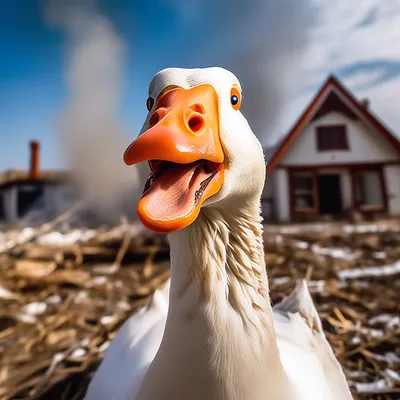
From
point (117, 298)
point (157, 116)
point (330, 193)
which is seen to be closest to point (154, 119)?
point (157, 116)

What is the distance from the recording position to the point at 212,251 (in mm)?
1086

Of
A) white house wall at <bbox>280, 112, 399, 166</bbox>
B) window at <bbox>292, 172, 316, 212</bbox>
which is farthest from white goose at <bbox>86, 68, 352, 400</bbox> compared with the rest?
white house wall at <bbox>280, 112, 399, 166</bbox>

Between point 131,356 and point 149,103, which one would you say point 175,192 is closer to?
point 149,103

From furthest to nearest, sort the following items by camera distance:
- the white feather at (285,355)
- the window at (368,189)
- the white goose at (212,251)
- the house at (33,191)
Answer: the house at (33,191), the window at (368,189), the white feather at (285,355), the white goose at (212,251)

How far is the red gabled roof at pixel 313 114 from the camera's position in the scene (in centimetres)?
1131

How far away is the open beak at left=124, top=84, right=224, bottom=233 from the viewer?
32.3 inches

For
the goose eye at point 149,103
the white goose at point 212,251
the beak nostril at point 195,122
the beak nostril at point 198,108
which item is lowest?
the white goose at point 212,251

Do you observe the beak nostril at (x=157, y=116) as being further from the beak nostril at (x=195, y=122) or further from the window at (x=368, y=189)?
the window at (x=368, y=189)

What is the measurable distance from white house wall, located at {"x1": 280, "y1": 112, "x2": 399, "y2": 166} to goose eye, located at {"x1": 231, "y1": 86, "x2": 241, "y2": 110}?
1099cm

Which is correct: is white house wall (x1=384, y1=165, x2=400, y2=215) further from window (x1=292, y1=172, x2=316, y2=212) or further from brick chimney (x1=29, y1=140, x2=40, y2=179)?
brick chimney (x1=29, y1=140, x2=40, y2=179)

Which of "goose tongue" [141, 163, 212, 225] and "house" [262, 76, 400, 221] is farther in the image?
"house" [262, 76, 400, 221]

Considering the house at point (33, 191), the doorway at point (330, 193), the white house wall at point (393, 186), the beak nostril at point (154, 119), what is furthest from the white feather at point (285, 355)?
the doorway at point (330, 193)

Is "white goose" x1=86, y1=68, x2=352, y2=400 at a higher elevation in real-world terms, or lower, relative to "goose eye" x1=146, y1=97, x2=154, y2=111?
lower

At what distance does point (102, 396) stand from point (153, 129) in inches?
49.1
